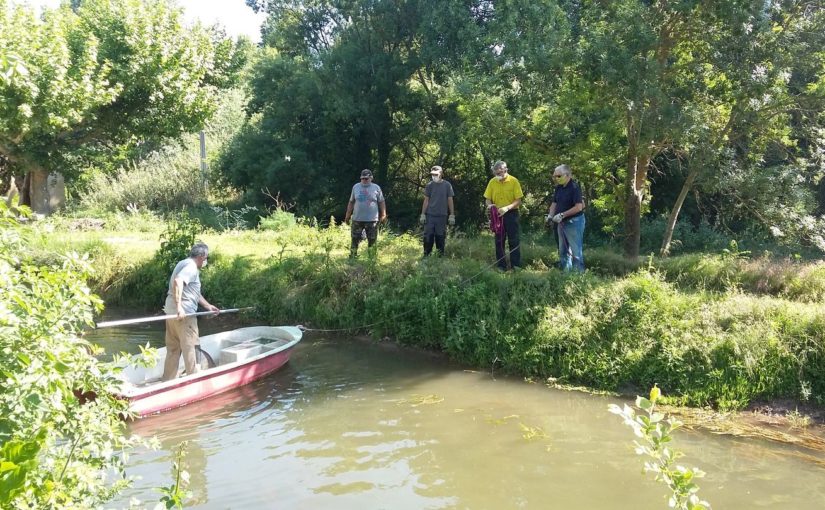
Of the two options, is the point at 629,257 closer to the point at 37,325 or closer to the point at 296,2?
the point at 37,325

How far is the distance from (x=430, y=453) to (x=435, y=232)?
5575 mm

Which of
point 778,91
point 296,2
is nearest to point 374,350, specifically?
point 778,91

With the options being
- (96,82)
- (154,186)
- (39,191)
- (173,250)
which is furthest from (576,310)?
(39,191)

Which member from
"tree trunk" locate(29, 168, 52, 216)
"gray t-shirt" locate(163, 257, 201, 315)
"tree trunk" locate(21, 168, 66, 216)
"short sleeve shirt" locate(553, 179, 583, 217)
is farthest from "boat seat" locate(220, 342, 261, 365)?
"tree trunk" locate(29, 168, 52, 216)

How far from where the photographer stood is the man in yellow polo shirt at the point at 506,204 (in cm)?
1087

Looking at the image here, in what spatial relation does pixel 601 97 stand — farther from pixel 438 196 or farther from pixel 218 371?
pixel 218 371

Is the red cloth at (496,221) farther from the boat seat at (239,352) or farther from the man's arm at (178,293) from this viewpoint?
the man's arm at (178,293)

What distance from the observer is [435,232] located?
11859mm

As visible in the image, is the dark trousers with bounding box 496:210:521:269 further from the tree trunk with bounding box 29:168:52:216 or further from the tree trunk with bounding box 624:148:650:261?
the tree trunk with bounding box 29:168:52:216

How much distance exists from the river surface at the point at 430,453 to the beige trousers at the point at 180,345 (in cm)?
54

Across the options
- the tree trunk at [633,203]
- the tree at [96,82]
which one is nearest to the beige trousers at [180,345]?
the tree trunk at [633,203]

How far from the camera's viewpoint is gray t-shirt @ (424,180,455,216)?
11.5 m

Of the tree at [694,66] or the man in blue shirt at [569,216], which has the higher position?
the tree at [694,66]

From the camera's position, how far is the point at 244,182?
20.0m
